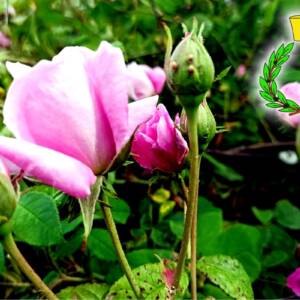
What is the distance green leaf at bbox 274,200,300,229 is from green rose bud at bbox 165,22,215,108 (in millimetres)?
503

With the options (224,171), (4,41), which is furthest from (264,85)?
(4,41)

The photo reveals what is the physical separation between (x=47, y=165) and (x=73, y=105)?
51mm

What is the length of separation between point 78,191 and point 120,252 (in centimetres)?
9

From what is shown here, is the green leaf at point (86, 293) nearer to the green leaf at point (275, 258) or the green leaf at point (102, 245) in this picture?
the green leaf at point (102, 245)

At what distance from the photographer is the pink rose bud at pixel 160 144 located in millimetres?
462

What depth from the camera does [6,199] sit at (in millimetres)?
372

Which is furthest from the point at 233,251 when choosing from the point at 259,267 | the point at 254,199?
the point at 254,199

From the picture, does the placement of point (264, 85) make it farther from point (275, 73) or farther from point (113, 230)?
point (113, 230)

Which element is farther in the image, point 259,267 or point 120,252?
point 259,267

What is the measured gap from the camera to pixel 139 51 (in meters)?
1.10

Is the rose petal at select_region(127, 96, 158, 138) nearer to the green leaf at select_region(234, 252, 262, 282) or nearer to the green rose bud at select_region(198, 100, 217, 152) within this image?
the green rose bud at select_region(198, 100, 217, 152)

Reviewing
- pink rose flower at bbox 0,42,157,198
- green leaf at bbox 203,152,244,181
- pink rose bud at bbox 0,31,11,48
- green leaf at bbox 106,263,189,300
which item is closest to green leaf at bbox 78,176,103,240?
pink rose flower at bbox 0,42,157,198

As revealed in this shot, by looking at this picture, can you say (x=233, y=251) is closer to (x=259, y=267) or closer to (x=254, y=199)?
(x=259, y=267)

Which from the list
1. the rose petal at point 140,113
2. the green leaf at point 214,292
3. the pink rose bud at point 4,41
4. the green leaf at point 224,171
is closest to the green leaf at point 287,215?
the green leaf at point 224,171
